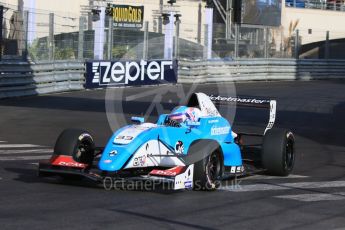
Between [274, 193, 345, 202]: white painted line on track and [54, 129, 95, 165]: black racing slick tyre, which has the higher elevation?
[54, 129, 95, 165]: black racing slick tyre

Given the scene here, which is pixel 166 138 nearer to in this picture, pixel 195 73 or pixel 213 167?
pixel 213 167

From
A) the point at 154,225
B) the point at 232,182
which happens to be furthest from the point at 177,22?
the point at 154,225

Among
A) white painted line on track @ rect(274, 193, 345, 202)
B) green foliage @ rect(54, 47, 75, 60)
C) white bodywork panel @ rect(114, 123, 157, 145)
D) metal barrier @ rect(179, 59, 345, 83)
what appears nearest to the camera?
white painted line on track @ rect(274, 193, 345, 202)

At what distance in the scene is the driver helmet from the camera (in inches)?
377

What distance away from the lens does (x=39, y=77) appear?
79.2 ft

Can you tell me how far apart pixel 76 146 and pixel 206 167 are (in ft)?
5.64

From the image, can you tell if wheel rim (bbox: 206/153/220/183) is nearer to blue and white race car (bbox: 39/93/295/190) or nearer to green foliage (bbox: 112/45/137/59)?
blue and white race car (bbox: 39/93/295/190)

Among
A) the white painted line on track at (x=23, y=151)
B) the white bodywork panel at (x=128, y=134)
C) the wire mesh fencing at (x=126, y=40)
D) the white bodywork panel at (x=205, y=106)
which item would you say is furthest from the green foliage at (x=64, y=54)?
the white bodywork panel at (x=128, y=134)

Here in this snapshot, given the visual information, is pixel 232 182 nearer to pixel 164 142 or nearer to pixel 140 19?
pixel 164 142

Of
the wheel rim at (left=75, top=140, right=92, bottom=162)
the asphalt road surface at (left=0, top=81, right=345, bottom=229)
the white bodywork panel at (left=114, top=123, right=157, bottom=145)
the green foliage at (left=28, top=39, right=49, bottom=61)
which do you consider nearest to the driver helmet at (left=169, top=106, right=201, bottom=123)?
the white bodywork panel at (left=114, top=123, right=157, bottom=145)

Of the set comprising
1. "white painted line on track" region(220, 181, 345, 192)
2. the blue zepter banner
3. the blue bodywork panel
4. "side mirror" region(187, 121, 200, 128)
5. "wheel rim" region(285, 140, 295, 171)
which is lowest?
"white painted line on track" region(220, 181, 345, 192)

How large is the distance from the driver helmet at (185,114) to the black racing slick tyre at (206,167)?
68 cm

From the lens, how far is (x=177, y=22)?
108 feet

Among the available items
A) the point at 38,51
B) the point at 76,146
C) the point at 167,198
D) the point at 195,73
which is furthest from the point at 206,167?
the point at 195,73
